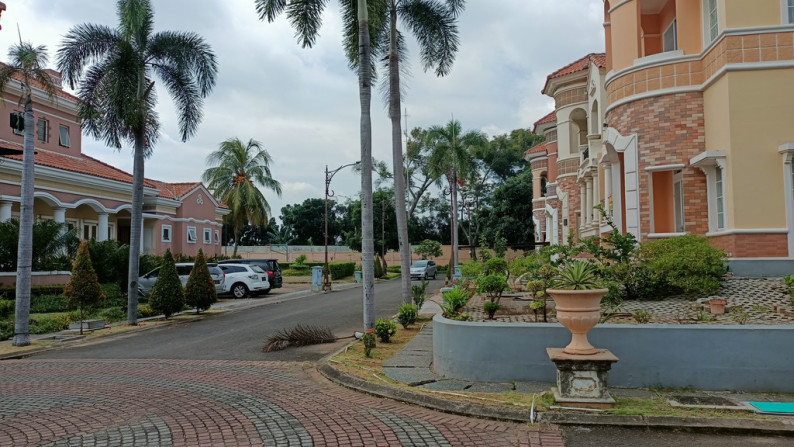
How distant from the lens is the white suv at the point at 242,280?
25.5 meters

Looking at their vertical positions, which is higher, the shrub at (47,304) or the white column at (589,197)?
the white column at (589,197)

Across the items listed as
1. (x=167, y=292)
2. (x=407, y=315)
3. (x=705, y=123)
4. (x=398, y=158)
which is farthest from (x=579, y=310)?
(x=167, y=292)

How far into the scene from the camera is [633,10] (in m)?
15.1

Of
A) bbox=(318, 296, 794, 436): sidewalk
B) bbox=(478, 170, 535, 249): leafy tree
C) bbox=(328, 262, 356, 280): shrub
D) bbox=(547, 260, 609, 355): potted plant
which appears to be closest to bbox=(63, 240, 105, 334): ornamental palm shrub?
bbox=(318, 296, 794, 436): sidewalk

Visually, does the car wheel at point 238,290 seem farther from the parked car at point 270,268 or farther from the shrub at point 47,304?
the shrub at point 47,304

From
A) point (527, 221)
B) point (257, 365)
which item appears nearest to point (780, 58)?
point (257, 365)

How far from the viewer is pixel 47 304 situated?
20.0 metres

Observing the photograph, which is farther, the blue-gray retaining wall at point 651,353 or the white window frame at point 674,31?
the white window frame at point 674,31

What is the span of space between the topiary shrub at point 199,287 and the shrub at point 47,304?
452cm

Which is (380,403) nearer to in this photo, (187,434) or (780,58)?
(187,434)

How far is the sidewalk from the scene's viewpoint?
5.86 meters

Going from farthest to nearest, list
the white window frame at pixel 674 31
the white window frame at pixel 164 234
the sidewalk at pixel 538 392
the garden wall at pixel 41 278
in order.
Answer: the white window frame at pixel 164 234 → the garden wall at pixel 41 278 → the white window frame at pixel 674 31 → the sidewalk at pixel 538 392

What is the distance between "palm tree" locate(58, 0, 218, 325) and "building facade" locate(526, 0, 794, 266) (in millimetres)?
12818

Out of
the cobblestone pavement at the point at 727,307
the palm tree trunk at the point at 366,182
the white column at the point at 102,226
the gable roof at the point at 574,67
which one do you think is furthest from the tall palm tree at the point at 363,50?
the white column at the point at 102,226
